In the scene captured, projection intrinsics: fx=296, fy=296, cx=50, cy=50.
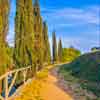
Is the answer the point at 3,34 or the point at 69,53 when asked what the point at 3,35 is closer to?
the point at 3,34

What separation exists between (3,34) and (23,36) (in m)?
9.07

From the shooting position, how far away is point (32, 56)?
24.0 m

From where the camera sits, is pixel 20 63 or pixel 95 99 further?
pixel 20 63

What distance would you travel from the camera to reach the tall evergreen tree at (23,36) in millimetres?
22859

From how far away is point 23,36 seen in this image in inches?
933

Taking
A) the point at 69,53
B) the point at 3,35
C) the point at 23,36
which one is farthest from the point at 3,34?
the point at 69,53

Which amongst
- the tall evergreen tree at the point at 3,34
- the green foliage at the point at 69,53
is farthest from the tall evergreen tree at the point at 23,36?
the green foliage at the point at 69,53

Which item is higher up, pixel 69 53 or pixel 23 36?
pixel 23 36

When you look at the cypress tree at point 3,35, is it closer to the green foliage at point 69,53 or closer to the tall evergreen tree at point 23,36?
the tall evergreen tree at point 23,36

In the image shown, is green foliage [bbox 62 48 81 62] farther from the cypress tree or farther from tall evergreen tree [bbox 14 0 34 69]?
the cypress tree

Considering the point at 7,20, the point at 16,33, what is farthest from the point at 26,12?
the point at 7,20

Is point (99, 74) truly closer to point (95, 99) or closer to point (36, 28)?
point (95, 99)

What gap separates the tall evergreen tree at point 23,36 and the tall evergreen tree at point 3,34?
776cm

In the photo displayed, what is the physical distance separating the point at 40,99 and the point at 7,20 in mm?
4366
